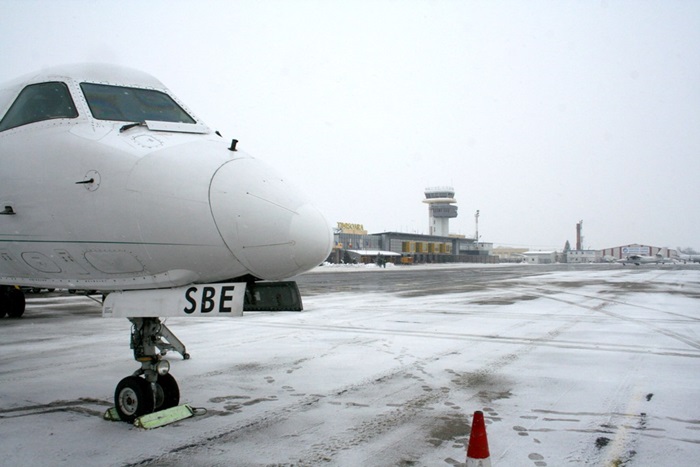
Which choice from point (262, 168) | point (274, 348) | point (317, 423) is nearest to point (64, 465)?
point (317, 423)

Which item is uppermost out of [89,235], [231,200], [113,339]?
[231,200]

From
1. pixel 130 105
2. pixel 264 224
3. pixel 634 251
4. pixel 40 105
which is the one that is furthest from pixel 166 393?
pixel 634 251

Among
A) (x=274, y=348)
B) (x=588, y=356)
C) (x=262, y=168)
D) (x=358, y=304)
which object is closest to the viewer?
(x=262, y=168)

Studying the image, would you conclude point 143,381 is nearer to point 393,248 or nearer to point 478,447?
point 478,447

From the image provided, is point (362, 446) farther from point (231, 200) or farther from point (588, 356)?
point (588, 356)

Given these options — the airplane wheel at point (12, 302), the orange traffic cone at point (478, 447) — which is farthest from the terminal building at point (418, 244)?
the orange traffic cone at point (478, 447)

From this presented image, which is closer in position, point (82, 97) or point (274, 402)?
point (82, 97)

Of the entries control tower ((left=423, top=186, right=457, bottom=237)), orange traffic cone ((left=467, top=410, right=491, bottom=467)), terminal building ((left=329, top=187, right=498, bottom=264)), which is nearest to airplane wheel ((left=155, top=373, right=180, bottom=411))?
orange traffic cone ((left=467, top=410, right=491, bottom=467))

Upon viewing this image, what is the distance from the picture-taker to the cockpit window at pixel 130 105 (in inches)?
227

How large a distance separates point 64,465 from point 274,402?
2628 mm

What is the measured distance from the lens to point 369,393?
7.35m

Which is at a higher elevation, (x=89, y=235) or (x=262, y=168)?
(x=262, y=168)

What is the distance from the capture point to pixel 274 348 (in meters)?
10.9

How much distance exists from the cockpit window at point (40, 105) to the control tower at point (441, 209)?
134055 millimetres
